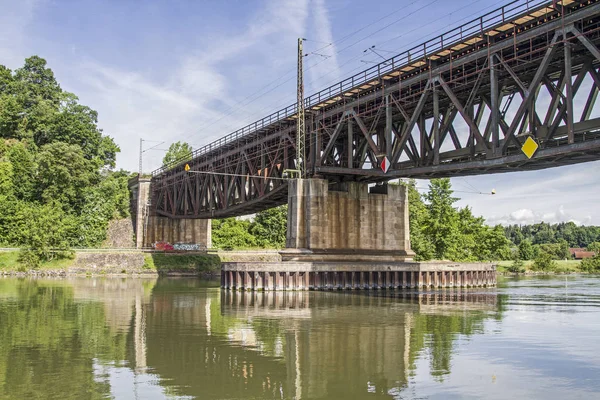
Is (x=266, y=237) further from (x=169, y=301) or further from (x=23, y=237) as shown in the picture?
(x=169, y=301)

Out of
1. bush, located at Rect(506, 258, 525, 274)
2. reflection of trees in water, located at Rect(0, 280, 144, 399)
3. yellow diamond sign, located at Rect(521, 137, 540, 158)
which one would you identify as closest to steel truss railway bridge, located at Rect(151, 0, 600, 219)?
yellow diamond sign, located at Rect(521, 137, 540, 158)

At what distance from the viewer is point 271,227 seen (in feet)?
377

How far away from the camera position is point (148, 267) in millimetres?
81812

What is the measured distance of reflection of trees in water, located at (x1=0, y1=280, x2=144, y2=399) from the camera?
14.7 meters

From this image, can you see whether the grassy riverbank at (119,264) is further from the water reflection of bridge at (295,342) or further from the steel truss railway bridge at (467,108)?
the water reflection of bridge at (295,342)

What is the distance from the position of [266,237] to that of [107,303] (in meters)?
76.0

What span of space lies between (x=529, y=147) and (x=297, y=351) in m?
18.0

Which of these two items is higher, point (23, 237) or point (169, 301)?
point (23, 237)

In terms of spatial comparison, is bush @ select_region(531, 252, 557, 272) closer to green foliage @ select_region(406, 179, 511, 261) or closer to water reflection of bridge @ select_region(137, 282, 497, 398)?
green foliage @ select_region(406, 179, 511, 261)

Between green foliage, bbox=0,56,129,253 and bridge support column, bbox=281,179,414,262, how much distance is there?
137ft

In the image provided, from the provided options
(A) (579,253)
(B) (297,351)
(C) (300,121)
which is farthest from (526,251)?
(B) (297,351)

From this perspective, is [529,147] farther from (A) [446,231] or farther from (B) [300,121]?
(A) [446,231]

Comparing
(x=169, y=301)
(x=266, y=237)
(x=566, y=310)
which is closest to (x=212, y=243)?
(x=266, y=237)

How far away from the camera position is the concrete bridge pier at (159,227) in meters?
97.6
